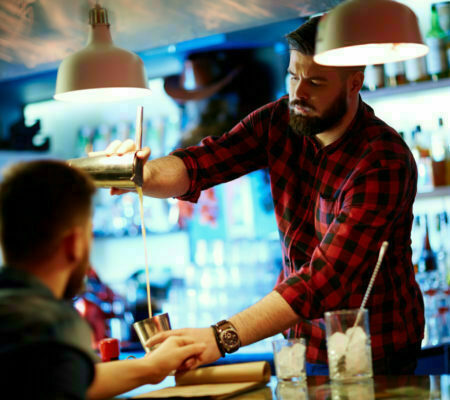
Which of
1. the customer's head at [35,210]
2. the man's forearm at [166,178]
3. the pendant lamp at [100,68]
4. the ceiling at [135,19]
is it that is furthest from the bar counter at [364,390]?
the ceiling at [135,19]

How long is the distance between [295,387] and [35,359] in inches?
26.8

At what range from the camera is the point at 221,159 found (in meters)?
2.18

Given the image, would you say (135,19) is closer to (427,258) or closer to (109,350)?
(109,350)

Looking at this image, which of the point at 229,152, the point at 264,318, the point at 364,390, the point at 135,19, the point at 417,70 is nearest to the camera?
the point at 364,390

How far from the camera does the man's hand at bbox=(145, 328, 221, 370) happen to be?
4.91 ft

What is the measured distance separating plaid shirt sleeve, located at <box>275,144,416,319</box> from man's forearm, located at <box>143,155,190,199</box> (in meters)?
0.52

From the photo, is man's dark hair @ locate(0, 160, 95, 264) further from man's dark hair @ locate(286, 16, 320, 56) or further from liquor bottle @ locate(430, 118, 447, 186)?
liquor bottle @ locate(430, 118, 447, 186)

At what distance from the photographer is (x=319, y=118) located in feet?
6.31

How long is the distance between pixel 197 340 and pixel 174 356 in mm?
137

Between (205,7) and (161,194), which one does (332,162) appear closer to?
(161,194)

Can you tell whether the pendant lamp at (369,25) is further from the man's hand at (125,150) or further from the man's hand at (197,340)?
the man's hand at (197,340)

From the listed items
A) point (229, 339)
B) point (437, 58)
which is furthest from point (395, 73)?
point (229, 339)

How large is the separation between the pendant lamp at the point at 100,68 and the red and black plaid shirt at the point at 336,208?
0.28 meters

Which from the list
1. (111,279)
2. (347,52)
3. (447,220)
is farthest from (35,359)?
(111,279)
